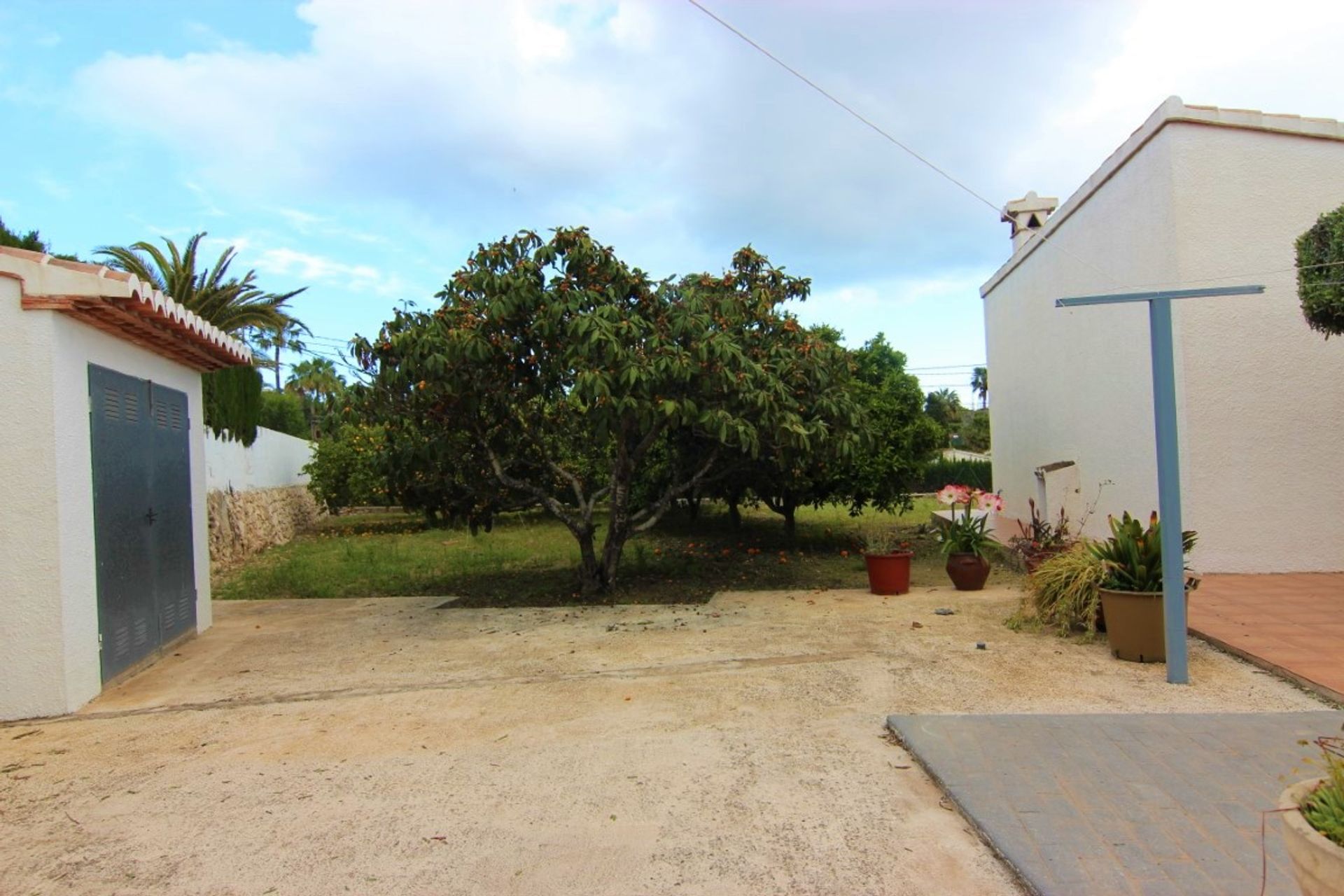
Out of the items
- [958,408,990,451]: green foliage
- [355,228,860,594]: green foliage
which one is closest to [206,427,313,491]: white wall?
[355,228,860,594]: green foliage

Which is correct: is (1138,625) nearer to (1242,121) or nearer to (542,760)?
(542,760)

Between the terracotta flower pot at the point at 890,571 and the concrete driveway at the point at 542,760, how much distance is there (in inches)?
57.1

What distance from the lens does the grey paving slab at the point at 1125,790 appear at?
9.45 ft

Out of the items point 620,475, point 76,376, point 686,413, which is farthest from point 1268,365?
point 76,376

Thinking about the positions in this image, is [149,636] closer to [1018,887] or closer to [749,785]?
[749,785]

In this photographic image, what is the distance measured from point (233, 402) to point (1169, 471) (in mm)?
14681

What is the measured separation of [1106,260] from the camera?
32.6ft

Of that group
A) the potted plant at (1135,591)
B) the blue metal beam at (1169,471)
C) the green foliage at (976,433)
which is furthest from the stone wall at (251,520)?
the green foliage at (976,433)

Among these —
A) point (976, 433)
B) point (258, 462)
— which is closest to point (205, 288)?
point (258, 462)

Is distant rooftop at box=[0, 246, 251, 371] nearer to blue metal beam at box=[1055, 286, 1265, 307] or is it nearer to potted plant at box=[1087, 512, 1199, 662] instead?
blue metal beam at box=[1055, 286, 1265, 307]

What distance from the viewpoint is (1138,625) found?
5754 millimetres

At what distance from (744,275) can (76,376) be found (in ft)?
19.2

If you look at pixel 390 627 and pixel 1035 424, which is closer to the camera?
pixel 390 627

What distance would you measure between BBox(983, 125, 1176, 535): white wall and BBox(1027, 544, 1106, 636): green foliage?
288cm
